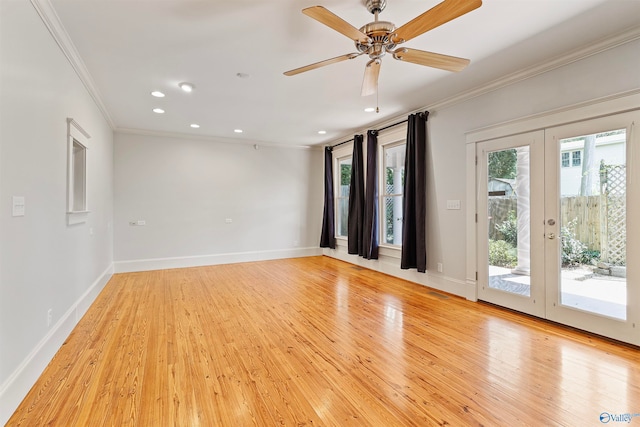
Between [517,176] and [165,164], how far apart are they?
19.4ft

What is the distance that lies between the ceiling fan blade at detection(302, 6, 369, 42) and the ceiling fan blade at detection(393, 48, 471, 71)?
13.2 inches

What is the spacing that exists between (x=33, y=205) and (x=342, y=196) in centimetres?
554

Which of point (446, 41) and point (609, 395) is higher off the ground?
point (446, 41)

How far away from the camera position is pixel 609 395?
1.89 meters

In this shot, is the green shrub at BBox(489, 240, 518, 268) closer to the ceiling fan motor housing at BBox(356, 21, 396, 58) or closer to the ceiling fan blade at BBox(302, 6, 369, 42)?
the ceiling fan motor housing at BBox(356, 21, 396, 58)

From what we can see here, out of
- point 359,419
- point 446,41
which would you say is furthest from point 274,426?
point 446,41

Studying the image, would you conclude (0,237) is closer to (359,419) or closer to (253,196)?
(359,419)

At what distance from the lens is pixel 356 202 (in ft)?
19.8

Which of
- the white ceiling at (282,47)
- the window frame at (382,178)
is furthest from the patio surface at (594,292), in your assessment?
the window frame at (382,178)

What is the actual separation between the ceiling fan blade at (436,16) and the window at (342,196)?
4.79 metres

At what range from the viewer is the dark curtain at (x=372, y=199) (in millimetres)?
5504

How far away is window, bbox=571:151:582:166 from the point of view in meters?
2.86

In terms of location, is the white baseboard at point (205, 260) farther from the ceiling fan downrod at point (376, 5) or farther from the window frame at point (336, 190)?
the ceiling fan downrod at point (376, 5)

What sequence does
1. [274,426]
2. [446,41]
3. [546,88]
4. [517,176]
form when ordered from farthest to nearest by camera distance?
1. [517,176]
2. [546,88]
3. [446,41]
4. [274,426]
